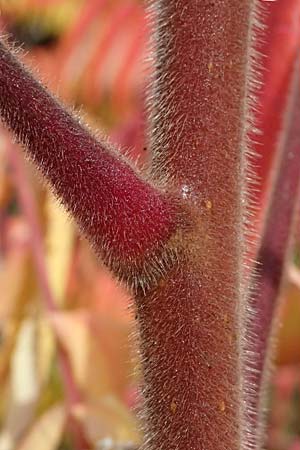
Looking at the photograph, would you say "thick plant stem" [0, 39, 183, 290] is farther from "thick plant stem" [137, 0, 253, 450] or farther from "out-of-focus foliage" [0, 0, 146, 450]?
"out-of-focus foliage" [0, 0, 146, 450]

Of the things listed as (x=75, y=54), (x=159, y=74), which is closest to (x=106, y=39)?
(x=75, y=54)

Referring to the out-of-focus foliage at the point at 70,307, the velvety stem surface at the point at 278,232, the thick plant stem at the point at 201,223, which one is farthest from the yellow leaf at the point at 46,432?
the thick plant stem at the point at 201,223

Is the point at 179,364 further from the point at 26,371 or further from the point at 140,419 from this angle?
the point at 26,371

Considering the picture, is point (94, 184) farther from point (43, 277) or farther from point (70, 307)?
point (70, 307)

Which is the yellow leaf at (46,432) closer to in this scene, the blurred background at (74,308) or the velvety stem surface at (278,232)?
the blurred background at (74,308)

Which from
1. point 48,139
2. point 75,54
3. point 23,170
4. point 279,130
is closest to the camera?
point 48,139
